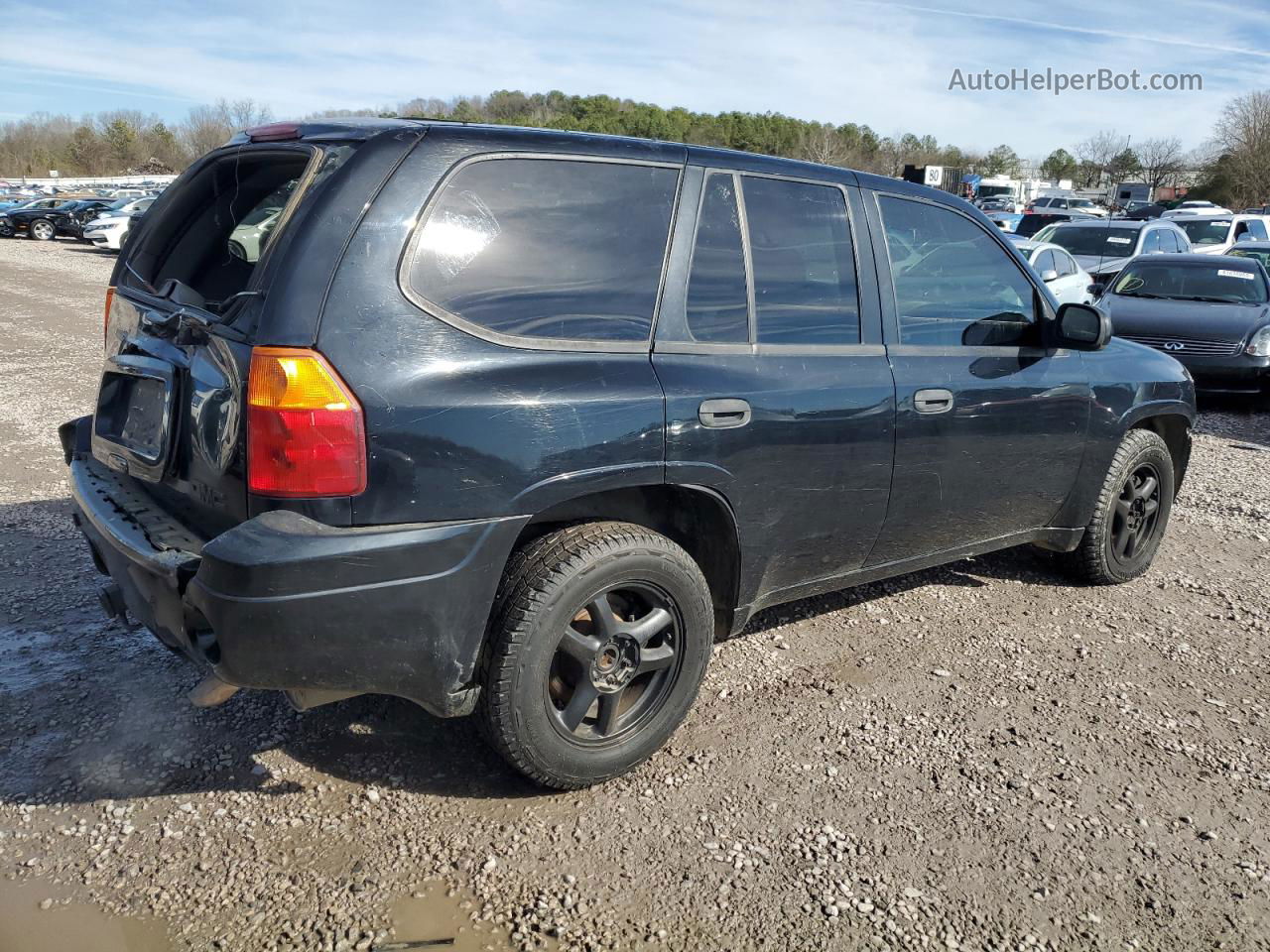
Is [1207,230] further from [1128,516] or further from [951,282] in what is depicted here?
[951,282]

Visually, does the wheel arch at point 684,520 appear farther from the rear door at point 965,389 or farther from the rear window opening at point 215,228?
the rear window opening at point 215,228

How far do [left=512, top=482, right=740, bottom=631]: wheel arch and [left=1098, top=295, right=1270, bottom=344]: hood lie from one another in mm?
7707

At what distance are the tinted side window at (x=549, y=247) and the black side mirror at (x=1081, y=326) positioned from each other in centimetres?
194

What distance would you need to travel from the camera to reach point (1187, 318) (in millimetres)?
9875

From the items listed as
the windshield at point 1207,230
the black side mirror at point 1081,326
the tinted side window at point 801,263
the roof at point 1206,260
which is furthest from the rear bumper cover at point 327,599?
the windshield at point 1207,230

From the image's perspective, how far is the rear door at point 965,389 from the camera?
3627mm

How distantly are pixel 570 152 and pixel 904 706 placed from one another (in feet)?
7.25

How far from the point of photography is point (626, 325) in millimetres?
2896

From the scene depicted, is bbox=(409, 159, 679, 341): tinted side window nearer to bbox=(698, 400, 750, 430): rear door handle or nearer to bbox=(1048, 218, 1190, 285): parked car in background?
bbox=(698, 400, 750, 430): rear door handle

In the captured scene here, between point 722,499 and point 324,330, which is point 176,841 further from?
point 722,499

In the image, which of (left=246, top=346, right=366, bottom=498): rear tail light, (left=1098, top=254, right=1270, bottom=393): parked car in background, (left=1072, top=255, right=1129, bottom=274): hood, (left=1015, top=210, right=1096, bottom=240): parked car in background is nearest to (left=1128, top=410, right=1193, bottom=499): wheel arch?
(left=246, top=346, right=366, bottom=498): rear tail light

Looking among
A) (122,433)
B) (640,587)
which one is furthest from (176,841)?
(640,587)

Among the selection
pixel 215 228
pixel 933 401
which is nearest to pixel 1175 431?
pixel 933 401

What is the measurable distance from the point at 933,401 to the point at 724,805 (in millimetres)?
1629
